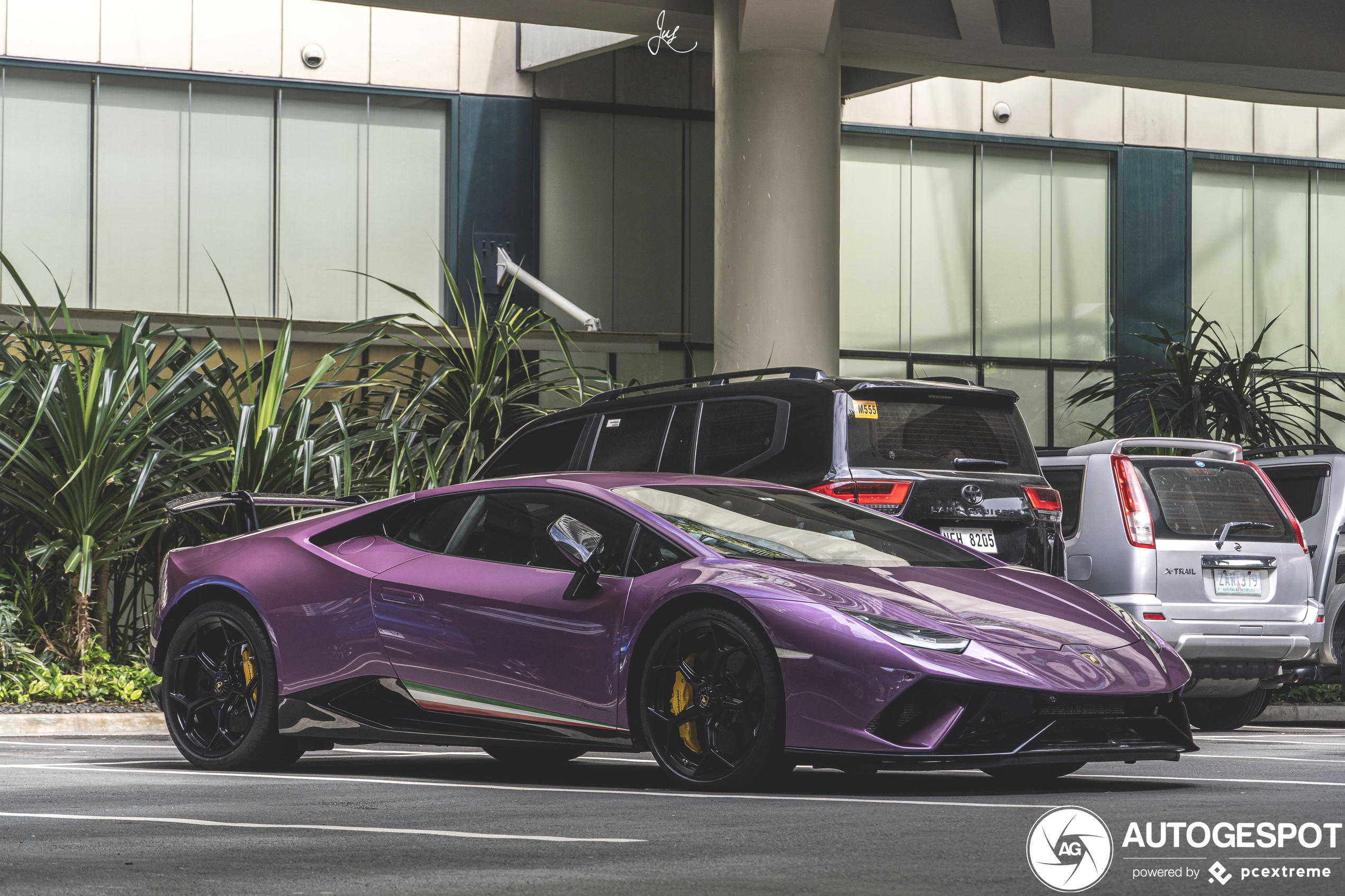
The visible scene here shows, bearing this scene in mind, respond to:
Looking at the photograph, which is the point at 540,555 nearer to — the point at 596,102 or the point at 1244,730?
the point at 1244,730

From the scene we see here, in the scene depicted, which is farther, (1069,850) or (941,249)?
(941,249)

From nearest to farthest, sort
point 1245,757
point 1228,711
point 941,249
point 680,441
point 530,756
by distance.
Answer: point 530,756 → point 1245,757 → point 680,441 → point 1228,711 → point 941,249

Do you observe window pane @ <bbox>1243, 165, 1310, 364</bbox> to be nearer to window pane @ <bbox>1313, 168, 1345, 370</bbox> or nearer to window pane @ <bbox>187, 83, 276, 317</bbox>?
window pane @ <bbox>1313, 168, 1345, 370</bbox>

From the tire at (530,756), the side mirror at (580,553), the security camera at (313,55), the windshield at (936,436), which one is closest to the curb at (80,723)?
the tire at (530,756)

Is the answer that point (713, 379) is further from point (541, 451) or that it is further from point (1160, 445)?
point (1160, 445)

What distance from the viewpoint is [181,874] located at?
4602mm

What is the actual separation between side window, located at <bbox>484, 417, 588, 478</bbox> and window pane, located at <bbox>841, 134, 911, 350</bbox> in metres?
12.5

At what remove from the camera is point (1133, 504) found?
10680mm

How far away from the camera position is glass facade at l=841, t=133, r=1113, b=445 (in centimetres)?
2305

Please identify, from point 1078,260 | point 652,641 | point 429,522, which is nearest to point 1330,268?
point 1078,260

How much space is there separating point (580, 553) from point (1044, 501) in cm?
339

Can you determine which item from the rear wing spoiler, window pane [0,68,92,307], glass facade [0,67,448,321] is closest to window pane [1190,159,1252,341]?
glass facade [0,67,448,321]

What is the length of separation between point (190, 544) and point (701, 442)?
4.97 metres

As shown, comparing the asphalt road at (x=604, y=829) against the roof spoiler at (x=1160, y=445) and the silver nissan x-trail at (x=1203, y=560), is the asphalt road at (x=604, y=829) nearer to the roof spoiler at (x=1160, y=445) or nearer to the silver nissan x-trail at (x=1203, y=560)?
the silver nissan x-trail at (x=1203, y=560)
